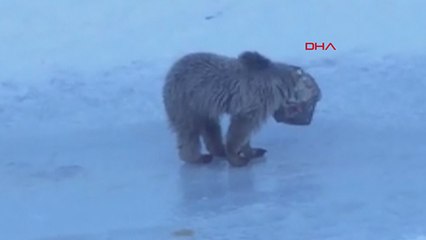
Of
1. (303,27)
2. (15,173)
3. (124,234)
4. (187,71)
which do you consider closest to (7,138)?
(15,173)

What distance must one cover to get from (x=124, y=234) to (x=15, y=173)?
1.50 m

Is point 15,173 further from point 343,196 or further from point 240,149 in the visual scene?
point 343,196

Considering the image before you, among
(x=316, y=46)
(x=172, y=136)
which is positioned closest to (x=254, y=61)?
(x=172, y=136)

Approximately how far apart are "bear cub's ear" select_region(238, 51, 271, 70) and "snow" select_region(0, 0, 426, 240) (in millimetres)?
605

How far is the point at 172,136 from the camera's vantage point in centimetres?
963

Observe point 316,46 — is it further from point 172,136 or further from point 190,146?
point 190,146

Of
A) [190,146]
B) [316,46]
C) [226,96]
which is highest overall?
[316,46]

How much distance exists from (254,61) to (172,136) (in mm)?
954

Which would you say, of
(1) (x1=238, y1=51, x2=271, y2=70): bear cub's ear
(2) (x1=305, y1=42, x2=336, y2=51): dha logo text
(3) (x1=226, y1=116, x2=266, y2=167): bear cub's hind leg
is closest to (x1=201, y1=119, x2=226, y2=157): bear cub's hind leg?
(3) (x1=226, y1=116, x2=266, y2=167): bear cub's hind leg

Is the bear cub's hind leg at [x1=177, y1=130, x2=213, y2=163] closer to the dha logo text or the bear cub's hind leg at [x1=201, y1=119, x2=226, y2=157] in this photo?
the bear cub's hind leg at [x1=201, y1=119, x2=226, y2=157]

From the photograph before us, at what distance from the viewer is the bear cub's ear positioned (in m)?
8.95

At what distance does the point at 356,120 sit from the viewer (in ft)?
32.1

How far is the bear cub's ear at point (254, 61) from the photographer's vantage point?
895 centimetres

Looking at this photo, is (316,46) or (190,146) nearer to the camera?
(190,146)
